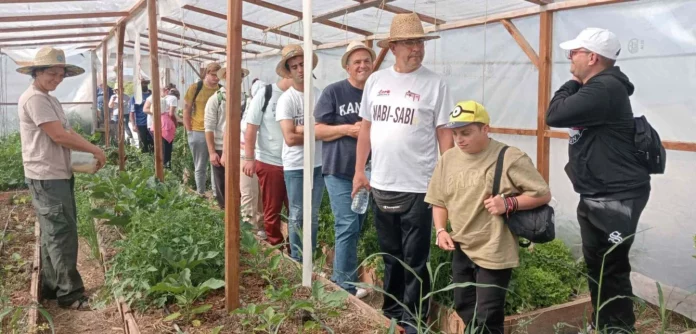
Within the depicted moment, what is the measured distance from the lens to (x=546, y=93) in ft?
18.8

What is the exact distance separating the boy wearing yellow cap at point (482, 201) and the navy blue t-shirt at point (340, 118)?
3.39ft

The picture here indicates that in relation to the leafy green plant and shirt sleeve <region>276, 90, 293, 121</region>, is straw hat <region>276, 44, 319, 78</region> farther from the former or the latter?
the leafy green plant

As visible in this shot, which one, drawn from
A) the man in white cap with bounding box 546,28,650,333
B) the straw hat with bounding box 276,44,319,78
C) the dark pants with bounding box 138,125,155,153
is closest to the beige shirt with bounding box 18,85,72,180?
the straw hat with bounding box 276,44,319,78

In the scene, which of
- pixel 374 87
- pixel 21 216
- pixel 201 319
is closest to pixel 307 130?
pixel 374 87

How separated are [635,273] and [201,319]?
3.62m

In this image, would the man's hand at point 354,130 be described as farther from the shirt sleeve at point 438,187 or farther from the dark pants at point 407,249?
the shirt sleeve at point 438,187

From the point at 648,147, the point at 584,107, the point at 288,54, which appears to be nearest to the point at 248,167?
the point at 288,54

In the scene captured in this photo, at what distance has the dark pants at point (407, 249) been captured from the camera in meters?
3.62

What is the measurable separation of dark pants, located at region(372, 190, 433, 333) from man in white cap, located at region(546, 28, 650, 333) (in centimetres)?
95

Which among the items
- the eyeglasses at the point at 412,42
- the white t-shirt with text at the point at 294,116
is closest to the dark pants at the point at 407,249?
the eyeglasses at the point at 412,42

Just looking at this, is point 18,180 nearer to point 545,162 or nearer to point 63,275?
point 63,275

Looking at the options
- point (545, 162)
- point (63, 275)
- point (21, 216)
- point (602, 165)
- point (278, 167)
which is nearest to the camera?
point (602, 165)

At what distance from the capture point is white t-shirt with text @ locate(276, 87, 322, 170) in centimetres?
484

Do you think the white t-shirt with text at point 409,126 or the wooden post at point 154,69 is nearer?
the white t-shirt with text at point 409,126
